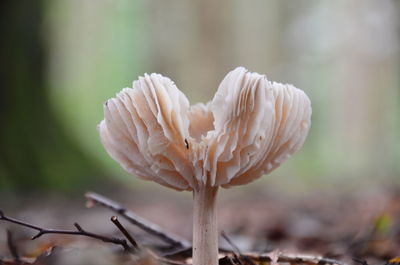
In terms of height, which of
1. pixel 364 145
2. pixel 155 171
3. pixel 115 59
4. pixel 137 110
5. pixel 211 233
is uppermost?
pixel 115 59

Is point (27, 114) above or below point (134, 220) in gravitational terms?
above

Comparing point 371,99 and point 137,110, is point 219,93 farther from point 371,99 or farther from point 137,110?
point 371,99

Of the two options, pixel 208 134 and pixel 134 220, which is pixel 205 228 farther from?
pixel 134 220

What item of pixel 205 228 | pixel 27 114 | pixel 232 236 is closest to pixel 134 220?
pixel 205 228

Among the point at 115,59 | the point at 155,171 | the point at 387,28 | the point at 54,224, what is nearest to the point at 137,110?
the point at 155,171

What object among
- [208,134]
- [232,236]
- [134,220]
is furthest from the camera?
[232,236]

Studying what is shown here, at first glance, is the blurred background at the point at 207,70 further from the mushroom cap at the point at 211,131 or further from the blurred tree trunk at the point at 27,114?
the mushroom cap at the point at 211,131
